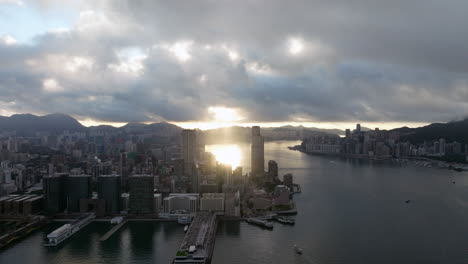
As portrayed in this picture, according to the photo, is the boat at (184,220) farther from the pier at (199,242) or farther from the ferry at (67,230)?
the ferry at (67,230)

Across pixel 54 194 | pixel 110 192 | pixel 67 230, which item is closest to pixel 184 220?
pixel 110 192

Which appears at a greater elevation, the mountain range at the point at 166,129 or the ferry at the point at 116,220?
the mountain range at the point at 166,129

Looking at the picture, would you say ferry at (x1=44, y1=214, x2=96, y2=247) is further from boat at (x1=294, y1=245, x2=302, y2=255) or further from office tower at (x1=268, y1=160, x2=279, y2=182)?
office tower at (x1=268, y1=160, x2=279, y2=182)

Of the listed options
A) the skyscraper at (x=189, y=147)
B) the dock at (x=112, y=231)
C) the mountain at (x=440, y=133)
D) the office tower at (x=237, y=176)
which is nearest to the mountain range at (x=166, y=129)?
the mountain at (x=440, y=133)

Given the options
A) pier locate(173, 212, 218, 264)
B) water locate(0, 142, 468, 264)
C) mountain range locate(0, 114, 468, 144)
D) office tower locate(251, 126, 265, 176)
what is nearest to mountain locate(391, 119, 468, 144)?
mountain range locate(0, 114, 468, 144)

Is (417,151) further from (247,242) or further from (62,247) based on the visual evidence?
(62,247)
